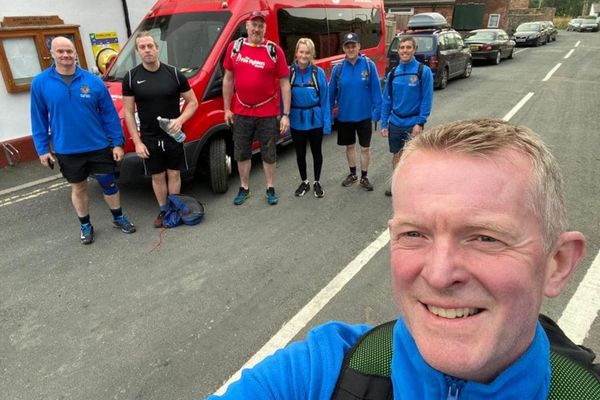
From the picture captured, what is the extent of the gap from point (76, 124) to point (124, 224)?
1155mm

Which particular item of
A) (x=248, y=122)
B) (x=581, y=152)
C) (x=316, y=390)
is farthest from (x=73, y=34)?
(x=581, y=152)

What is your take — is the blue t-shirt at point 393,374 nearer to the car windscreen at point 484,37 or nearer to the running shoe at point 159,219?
the running shoe at point 159,219

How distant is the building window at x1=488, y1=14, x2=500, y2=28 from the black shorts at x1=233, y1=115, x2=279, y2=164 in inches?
1483

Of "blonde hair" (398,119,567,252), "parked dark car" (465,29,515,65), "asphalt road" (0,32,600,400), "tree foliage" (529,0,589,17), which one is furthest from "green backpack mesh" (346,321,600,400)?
"tree foliage" (529,0,589,17)

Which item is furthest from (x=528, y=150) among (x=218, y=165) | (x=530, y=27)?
(x=530, y=27)

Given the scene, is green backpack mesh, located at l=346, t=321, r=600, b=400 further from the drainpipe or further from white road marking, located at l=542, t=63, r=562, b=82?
white road marking, located at l=542, t=63, r=562, b=82

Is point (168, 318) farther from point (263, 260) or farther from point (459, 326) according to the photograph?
point (459, 326)

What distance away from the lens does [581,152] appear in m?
6.56

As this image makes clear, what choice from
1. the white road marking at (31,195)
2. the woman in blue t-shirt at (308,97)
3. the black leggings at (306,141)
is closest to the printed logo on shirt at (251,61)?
the woman in blue t-shirt at (308,97)

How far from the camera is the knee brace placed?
4262 millimetres

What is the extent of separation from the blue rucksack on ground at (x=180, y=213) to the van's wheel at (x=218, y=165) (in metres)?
0.72

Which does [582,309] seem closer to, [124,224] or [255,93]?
[255,93]

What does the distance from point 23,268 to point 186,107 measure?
222cm

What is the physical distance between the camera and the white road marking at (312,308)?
270 cm
